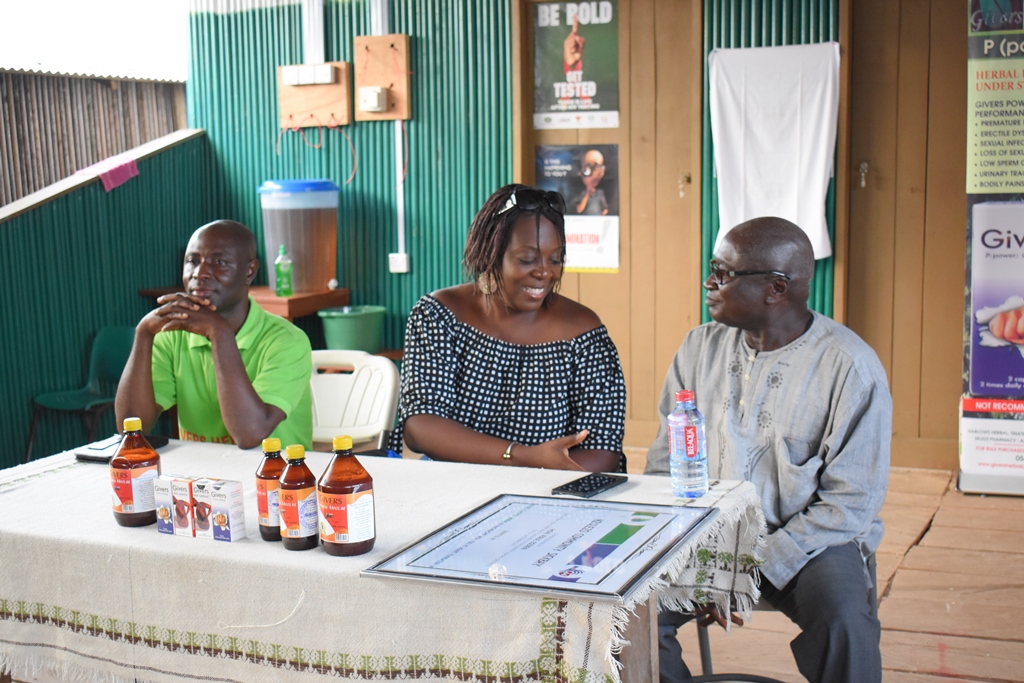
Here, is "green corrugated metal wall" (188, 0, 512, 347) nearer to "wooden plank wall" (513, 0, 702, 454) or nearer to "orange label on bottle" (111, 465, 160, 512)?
"wooden plank wall" (513, 0, 702, 454)

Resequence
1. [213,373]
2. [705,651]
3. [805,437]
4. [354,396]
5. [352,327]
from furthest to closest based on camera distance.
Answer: [352,327], [354,396], [213,373], [705,651], [805,437]

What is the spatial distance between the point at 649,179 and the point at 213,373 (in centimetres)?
311

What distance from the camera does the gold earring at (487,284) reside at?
9.22ft

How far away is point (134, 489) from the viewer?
199 cm

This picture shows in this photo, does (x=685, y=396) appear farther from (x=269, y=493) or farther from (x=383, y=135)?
(x=383, y=135)

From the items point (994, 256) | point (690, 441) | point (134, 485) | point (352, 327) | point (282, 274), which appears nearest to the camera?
point (134, 485)


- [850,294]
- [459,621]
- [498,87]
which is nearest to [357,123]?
[498,87]

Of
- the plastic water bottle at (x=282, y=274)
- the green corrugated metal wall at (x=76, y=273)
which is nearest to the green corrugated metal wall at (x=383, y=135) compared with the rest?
the green corrugated metal wall at (x=76, y=273)

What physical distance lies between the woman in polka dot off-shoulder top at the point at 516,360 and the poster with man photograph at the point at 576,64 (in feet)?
9.26

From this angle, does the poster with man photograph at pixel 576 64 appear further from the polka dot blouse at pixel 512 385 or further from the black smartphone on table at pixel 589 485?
the black smartphone on table at pixel 589 485

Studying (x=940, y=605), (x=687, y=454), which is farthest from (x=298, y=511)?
(x=940, y=605)

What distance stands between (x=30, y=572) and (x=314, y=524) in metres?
0.57

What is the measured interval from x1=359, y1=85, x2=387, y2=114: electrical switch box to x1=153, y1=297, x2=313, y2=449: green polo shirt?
121 inches

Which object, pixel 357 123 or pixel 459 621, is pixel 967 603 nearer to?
pixel 459 621
